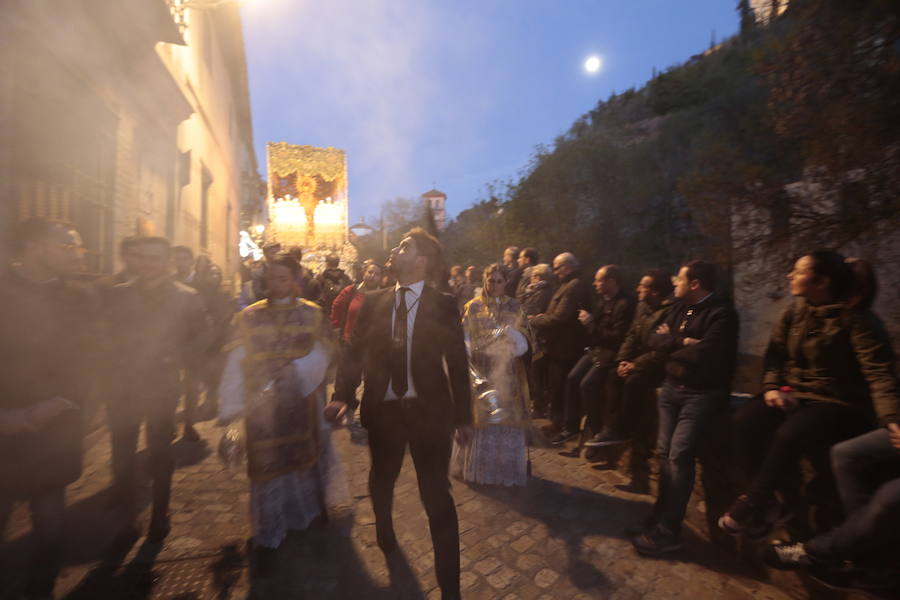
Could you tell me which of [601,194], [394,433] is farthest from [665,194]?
[394,433]

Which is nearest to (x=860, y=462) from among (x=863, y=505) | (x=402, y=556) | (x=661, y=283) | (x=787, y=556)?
(x=863, y=505)

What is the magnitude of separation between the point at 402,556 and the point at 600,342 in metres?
2.87

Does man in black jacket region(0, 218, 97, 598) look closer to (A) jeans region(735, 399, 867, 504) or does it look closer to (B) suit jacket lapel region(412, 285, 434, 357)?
(B) suit jacket lapel region(412, 285, 434, 357)

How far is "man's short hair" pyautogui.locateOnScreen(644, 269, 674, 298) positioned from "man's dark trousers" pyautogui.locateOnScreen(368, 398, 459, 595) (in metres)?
2.47

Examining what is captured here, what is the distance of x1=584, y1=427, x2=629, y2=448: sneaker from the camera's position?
457cm

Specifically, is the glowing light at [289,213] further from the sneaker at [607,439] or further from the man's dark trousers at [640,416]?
the man's dark trousers at [640,416]

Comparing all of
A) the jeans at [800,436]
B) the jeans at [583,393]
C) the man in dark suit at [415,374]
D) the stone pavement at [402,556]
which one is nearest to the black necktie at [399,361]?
the man in dark suit at [415,374]

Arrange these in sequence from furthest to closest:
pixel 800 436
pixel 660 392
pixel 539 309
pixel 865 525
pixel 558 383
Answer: pixel 539 309 < pixel 558 383 < pixel 660 392 < pixel 800 436 < pixel 865 525

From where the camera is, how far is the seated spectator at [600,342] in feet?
16.1

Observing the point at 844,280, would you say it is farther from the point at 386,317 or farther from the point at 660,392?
the point at 386,317

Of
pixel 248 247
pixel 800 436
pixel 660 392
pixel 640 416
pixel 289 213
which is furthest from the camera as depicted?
Result: pixel 248 247

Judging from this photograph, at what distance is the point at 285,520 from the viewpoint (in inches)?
128

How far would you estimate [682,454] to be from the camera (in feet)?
10.8

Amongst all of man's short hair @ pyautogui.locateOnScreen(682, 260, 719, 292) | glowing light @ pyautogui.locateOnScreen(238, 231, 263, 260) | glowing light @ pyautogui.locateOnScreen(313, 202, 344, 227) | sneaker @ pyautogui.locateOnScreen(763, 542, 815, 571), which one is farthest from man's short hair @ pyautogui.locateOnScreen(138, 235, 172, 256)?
glowing light @ pyautogui.locateOnScreen(238, 231, 263, 260)
